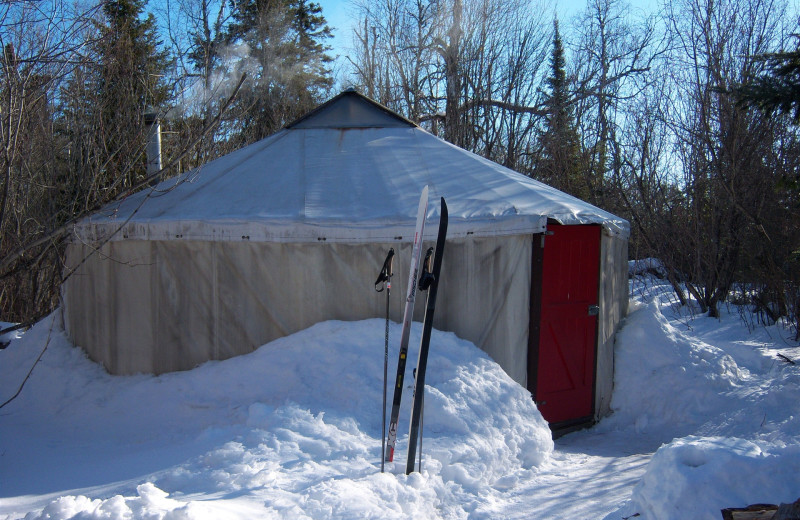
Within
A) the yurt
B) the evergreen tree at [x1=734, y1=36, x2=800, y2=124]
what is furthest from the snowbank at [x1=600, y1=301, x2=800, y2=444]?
the evergreen tree at [x1=734, y1=36, x2=800, y2=124]

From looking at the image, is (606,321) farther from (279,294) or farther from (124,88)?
(124,88)

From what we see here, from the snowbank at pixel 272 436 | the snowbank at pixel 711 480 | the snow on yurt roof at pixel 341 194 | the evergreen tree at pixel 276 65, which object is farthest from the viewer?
the evergreen tree at pixel 276 65

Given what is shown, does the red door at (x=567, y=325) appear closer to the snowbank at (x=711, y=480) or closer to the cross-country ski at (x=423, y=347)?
the cross-country ski at (x=423, y=347)

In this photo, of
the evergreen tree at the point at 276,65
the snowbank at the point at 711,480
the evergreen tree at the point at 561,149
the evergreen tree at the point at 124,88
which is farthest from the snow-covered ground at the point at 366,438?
the evergreen tree at the point at 276,65

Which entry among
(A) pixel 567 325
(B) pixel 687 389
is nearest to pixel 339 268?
(A) pixel 567 325

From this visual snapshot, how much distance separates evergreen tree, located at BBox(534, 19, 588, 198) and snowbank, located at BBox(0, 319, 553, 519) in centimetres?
929

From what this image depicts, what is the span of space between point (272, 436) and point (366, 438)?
572 millimetres

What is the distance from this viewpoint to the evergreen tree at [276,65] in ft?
49.9

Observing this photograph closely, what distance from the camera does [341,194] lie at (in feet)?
17.0

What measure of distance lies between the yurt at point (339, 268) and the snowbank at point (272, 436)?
0.25 m

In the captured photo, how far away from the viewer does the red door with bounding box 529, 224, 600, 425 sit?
520 cm

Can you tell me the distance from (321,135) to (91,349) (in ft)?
9.67

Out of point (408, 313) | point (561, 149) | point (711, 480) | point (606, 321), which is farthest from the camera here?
point (561, 149)

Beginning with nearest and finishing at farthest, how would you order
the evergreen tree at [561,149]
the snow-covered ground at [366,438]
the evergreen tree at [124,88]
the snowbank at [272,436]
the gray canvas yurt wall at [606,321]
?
the snow-covered ground at [366,438], the snowbank at [272,436], the gray canvas yurt wall at [606,321], the evergreen tree at [124,88], the evergreen tree at [561,149]
